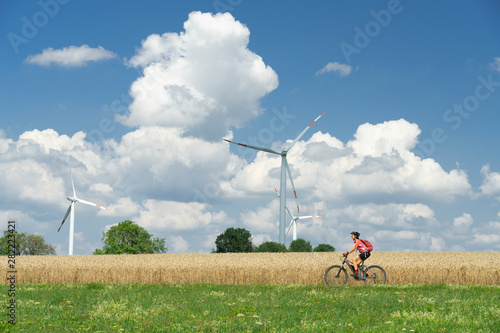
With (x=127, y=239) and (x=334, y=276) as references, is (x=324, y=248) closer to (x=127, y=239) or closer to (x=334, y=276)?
(x=127, y=239)

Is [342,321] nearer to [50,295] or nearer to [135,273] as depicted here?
[50,295]

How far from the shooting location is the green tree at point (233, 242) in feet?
237

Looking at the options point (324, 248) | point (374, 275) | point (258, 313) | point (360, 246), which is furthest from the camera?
point (324, 248)

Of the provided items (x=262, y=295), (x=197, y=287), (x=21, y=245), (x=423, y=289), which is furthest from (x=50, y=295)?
(x=21, y=245)

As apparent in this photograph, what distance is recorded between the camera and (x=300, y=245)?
71.2 meters

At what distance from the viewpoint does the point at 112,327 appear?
14.2 m

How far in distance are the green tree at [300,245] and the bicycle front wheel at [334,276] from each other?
4272 cm

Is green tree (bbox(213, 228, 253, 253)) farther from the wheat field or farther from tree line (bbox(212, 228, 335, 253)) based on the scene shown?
the wheat field

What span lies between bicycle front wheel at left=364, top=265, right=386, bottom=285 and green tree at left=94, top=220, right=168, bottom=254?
64694 millimetres

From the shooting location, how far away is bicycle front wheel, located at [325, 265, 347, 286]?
88.8 ft

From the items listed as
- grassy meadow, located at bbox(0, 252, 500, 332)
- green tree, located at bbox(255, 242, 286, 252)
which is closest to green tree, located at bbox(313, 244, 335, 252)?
green tree, located at bbox(255, 242, 286, 252)

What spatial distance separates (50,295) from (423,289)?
58.2 feet

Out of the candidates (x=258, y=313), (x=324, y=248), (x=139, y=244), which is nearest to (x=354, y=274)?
(x=258, y=313)

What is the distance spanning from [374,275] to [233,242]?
154 ft
